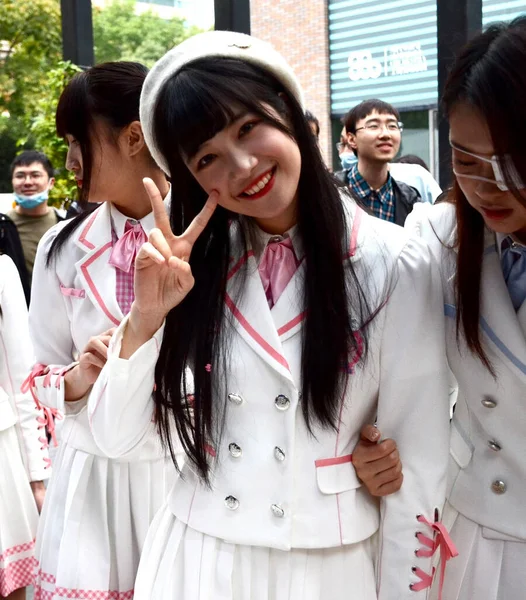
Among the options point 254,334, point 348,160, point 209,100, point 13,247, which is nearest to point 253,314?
point 254,334

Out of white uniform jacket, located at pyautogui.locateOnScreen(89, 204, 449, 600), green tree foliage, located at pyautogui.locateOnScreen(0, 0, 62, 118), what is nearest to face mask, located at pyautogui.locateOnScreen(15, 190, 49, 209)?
white uniform jacket, located at pyautogui.locateOnScreen(89, 204, 449, 600)

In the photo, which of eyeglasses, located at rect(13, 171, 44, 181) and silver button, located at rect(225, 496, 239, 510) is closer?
silver button, located at rect(225, 496, 239, 510)

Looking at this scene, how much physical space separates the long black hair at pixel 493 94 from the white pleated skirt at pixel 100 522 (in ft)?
3.37

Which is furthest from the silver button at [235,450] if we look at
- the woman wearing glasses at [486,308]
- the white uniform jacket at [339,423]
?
the woman wearing glasses at [486,308]

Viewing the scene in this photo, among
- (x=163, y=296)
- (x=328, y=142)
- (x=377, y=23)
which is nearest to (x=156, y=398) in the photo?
(x=163, y=296)

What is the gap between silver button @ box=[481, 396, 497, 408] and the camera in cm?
142

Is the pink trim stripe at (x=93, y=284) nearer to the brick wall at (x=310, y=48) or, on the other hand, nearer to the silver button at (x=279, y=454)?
the silver button at (x=279, y=454)

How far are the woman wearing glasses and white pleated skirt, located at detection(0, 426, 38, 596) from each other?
169 cm

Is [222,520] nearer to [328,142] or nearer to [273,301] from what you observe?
[273,301]

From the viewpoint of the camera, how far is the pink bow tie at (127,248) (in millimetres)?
2129

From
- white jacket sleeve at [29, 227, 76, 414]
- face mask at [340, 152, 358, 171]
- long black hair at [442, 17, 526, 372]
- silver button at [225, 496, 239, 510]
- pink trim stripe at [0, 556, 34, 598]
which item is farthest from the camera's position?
face mask at [340, 152, 358, 171]

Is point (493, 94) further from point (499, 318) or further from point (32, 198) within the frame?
point (32, 198)

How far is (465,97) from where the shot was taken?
4.25 ft

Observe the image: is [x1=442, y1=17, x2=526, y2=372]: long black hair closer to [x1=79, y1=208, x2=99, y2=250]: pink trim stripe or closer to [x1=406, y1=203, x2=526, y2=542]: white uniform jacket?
[x1=406, y1=203, x2=526, y2=542]: white uniform jacket
